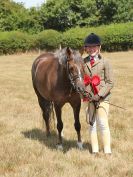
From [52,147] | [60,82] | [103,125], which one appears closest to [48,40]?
[52,147]

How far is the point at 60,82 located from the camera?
7.26 meters

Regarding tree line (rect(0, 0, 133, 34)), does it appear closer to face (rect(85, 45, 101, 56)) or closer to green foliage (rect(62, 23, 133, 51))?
green foliage (rect(62, 23, 133, 51))

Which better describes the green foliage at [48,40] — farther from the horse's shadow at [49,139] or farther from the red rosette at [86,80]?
the red rosette at [86,80]

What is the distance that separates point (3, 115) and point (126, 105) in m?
3.43

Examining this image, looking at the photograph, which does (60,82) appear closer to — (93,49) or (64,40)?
(93,49)

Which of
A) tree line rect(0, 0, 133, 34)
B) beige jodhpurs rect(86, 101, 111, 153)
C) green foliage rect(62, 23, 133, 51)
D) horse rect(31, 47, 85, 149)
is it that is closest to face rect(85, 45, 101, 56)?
horse rect(31, 47, 85, 149)

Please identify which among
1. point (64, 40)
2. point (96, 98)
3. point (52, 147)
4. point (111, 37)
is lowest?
point (64, 40)

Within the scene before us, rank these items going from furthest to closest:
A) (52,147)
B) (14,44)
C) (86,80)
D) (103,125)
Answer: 1. (14,44)
2. (52,147)
3. (103,125)
4. (86,80)

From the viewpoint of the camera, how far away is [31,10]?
156 feet

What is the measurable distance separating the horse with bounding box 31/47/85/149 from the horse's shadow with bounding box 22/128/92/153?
142 mm

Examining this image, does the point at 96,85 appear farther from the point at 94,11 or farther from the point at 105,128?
the point at 94,11

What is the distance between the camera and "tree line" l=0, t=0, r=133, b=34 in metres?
44.5

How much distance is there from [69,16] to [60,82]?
37.8 meters

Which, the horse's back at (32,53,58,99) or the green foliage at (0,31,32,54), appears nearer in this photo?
the horse's back at (32,53,58,99)
